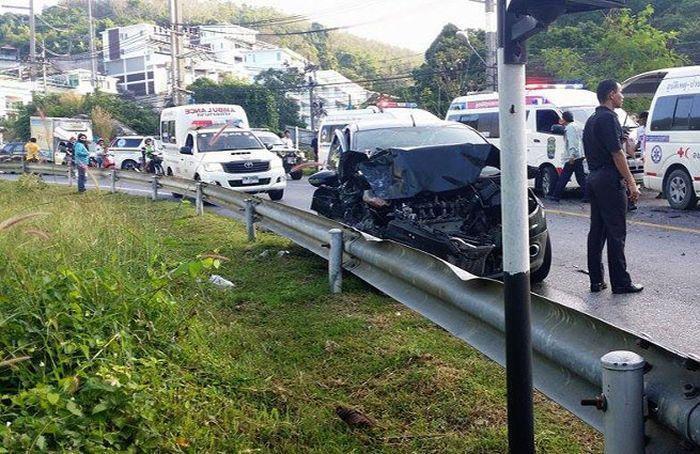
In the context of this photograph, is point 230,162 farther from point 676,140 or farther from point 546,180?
point 676,140

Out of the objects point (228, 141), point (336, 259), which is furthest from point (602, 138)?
point (228, 141)

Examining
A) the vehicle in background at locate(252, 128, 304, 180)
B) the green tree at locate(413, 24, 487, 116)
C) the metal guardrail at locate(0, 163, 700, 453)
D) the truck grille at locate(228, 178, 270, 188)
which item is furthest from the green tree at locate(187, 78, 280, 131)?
the metal guardrail at locate(0, 163, 700, 453)

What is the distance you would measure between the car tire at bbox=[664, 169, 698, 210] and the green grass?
9.55 metres

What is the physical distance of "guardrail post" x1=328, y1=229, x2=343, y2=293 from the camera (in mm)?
6277

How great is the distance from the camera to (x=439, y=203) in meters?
7.74

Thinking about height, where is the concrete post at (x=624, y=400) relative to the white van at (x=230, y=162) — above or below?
below

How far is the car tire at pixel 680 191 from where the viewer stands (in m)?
13.2

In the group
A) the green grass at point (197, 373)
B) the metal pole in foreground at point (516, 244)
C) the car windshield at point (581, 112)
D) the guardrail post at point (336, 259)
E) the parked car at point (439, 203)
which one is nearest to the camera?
the metal pole in foreground at point (516, 244)

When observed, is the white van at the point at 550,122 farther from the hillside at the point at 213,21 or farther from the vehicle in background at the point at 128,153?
the hillside at the point at 213,21

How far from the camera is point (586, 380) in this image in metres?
2.54

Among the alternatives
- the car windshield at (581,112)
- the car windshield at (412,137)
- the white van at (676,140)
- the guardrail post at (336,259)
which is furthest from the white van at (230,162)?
the guardrail post at (336,259)

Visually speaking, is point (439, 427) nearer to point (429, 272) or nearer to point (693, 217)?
point (429, 272)

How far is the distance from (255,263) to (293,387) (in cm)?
419

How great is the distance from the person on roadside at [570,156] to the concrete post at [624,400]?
47.0 feet
